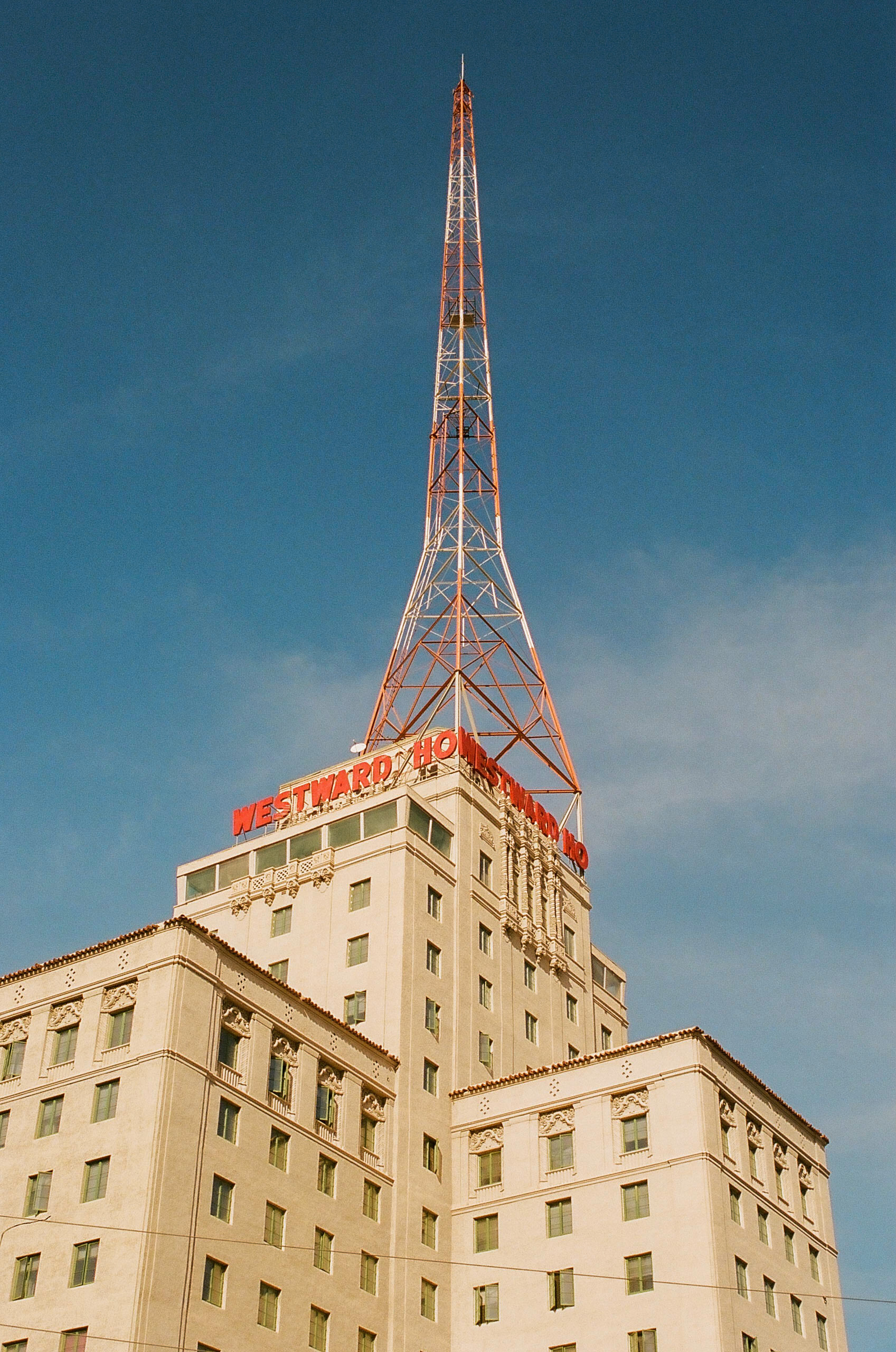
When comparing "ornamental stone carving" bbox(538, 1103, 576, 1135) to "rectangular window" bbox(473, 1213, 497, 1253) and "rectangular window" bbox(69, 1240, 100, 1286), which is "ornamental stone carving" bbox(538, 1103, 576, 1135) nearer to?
"rectangular window" bbox(473, 1213, 497, 1253)

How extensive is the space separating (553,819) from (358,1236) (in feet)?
123

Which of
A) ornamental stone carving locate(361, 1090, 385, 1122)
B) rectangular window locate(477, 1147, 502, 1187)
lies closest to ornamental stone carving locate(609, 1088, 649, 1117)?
rectangular window locate(477, 1147, 502, 1187)

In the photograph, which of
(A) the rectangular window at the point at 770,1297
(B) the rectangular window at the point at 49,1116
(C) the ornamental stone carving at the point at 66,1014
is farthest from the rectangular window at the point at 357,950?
(A) the rectangular window at the point at 770,1297

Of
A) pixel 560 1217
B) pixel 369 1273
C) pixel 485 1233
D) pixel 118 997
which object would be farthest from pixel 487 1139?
pixel 118 997

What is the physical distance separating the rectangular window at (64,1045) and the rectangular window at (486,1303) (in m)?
24.0

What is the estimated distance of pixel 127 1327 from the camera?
63.5m

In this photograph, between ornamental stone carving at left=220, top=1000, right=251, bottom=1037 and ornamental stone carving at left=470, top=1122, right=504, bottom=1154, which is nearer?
ornamental stone carving at left=220, top=1000, right=251, bottom=1037

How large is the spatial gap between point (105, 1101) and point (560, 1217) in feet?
79.4

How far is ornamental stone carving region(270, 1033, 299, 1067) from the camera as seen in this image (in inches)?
3044

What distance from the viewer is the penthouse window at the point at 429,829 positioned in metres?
94.1

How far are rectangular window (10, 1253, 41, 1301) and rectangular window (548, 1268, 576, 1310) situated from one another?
81.9 feet

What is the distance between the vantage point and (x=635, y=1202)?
7844 cm

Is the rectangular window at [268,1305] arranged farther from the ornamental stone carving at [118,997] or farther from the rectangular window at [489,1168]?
the rectangular window at [489,1168]

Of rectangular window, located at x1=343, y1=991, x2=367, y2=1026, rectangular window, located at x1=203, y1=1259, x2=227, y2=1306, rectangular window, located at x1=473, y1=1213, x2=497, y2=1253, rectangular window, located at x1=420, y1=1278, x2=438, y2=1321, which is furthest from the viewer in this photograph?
rectangular window, located at x1=343, y1=991, x2=367, y2=1026
